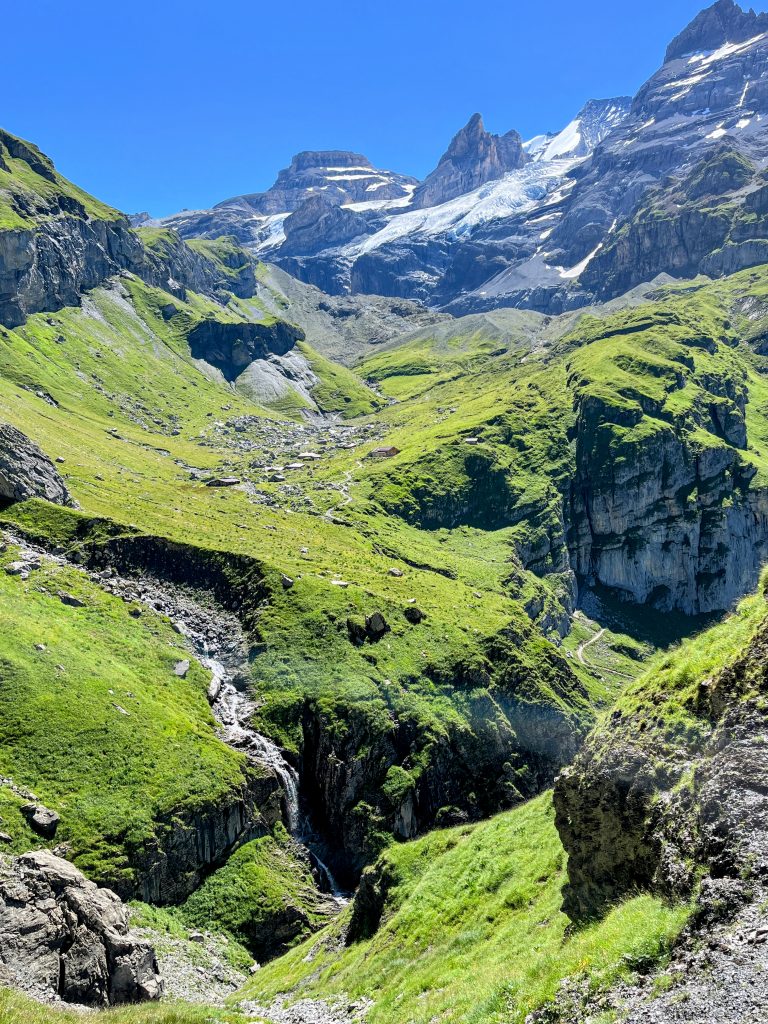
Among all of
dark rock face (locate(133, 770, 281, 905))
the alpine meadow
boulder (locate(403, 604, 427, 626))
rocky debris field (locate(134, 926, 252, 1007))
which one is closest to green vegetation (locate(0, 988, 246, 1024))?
the alpine meadow

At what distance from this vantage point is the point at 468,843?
1752 inches

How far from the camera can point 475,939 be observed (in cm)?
3244

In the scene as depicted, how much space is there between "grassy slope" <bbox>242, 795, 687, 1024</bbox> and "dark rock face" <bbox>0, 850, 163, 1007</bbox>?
28.7ft

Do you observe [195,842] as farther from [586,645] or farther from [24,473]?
[586,645]

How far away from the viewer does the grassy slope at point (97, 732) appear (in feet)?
185

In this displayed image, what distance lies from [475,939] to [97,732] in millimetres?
45500

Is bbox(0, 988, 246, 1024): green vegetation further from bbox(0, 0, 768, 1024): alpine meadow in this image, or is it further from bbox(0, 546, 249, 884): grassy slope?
bbox(0, 546, 249, 884): grassy slope

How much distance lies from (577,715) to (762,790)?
84.3 m

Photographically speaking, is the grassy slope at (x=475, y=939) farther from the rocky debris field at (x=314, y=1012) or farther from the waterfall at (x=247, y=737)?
the waterfall at (x=247, y=737)

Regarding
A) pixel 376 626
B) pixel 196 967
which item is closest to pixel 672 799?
pixel 196 967

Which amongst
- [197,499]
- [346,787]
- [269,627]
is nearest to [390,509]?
[197,499]

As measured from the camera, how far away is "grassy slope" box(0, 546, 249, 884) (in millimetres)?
56469

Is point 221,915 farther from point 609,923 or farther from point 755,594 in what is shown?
point 755,594

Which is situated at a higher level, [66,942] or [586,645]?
[66,942]
